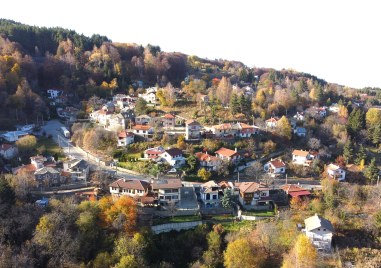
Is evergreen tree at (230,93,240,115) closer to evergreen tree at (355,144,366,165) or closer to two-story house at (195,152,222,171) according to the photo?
two-story house at (195,152,222,171)

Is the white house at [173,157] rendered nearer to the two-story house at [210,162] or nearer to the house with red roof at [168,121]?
the two-story house at [210,162]

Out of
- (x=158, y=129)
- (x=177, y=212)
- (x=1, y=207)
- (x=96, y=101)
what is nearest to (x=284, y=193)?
(x=177, y=212)

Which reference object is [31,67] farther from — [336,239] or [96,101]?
[336,239]

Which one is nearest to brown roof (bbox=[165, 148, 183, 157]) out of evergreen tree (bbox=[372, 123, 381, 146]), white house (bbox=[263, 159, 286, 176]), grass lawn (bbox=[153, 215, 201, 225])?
grass lawn (bbox=[153, 215, 201, 225])

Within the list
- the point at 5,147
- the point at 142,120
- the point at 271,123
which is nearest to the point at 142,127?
the point at 142,120

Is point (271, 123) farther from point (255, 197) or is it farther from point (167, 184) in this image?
point (167, 184)

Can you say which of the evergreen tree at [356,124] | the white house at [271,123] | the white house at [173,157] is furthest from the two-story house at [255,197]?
the evergreen tree at [356,124]
